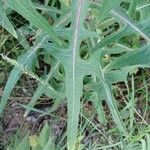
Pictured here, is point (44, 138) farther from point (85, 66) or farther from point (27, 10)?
point (27, 10)

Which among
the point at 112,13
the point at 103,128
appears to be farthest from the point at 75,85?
the point at 103,128

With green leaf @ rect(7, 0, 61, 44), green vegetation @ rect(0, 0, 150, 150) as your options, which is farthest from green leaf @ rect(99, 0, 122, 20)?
green leaf @ rect(7, 0, 61, 44)

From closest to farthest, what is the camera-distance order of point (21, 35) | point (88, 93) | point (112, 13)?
point (112, 13) → point (21, 35) → point (88, 93)

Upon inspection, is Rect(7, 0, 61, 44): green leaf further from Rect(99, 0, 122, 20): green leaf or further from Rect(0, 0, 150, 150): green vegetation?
Rect(99, 0, 122, 20): green leaf

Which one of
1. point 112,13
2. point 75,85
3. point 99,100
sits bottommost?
point 75,85

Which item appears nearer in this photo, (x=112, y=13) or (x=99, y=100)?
(x=112, y=13)

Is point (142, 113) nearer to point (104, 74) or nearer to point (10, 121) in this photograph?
point (104, 74)

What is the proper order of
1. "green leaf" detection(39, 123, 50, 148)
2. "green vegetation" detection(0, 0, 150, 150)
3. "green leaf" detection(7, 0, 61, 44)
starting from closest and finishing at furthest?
"green leaf" detection(7, 0, 61, 44), "green vegetation" detection(0, 0, 150, 150), "green leaf" detection(39, 123, 50, 148)

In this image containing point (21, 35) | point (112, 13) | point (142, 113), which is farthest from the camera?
point (142, 113)

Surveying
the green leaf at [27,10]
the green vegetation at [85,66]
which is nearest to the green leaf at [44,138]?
the green vegetation at [85,66]
